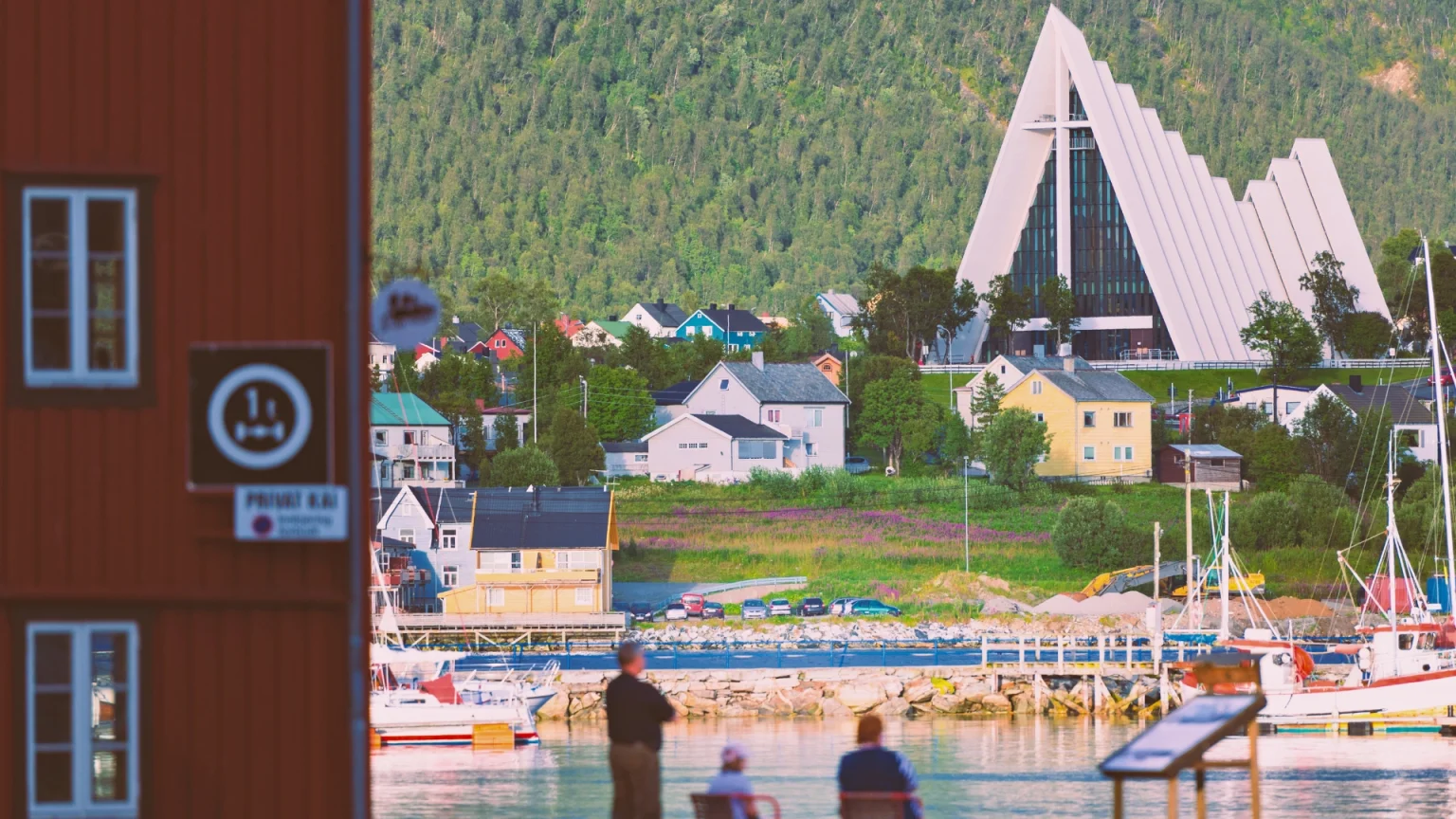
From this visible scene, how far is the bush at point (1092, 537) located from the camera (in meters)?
48.3

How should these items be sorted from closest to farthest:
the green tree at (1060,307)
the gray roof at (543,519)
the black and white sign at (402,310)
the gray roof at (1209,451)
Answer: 1. the black and white sign at (402,310)
2. the gray roof at (543,519)
3. the gray roof at (1209,451)
4. the green tree at (1060,307)

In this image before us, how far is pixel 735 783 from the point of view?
34.1 ft

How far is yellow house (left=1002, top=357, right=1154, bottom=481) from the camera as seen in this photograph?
202ft

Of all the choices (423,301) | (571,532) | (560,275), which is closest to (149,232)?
(423,301)

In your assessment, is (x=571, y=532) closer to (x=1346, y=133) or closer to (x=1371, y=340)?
(x=1371, y=340)

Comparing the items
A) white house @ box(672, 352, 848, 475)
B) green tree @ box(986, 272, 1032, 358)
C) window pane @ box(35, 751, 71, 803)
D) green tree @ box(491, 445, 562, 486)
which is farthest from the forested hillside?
window pane @ box(35, 751, 71, 803)

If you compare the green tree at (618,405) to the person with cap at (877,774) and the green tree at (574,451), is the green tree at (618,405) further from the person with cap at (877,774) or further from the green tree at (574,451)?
the person with cap at (877,774)

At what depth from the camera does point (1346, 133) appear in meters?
163

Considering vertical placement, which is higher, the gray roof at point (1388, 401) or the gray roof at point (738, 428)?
the gray roof at point (1388, 401)

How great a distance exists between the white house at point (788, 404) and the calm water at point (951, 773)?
28.2m

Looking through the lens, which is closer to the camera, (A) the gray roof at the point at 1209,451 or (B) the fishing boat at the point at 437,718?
(B) the fishing boat at the point at 437,718

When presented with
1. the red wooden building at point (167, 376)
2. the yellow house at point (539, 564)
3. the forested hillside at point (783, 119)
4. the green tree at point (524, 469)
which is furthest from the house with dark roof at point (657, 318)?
the red wooden building at point (167, 376)

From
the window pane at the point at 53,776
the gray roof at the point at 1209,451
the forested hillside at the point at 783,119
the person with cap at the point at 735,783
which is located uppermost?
the forested hillside at the point at 783,119

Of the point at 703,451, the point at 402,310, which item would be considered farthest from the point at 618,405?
the point at 402,310
